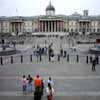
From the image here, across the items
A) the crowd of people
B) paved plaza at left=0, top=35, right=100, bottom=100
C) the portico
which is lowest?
paved plaza at left=0, top=35, right=100, bottom=100

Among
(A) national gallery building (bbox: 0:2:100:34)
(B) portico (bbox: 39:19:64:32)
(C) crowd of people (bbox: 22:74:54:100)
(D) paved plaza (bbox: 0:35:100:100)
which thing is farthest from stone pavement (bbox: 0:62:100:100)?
(A) national gallery building (bbox: 0:2:100:34)

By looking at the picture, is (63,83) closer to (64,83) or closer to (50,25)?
(64,83)

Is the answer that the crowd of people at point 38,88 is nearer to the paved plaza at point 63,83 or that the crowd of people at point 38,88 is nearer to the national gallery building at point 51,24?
the paved plaza at point 63,83

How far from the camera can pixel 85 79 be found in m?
16.6

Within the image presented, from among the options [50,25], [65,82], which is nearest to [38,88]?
[65,82]

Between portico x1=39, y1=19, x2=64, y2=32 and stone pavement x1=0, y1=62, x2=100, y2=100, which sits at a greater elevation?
portico x1=39, y1=19, x2=64, y2=32

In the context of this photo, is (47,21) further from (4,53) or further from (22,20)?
(4,53)

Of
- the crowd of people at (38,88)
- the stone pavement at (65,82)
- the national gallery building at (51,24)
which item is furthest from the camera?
the national gallery building at (51,24)

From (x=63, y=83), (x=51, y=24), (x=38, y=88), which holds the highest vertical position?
(x=51, y=24)

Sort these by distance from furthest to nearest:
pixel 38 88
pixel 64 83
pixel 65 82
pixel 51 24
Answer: pixel 51 24
pixel 65 82
pixel 64 83
pixel 38 88

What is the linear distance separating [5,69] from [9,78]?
12.5 ft

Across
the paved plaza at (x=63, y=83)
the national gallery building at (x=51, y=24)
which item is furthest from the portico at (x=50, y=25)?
the paved plaza at (x=63, y=83)

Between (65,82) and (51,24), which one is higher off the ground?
(51,24)

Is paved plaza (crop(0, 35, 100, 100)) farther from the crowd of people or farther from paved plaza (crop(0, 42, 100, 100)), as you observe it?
the crowd of people
